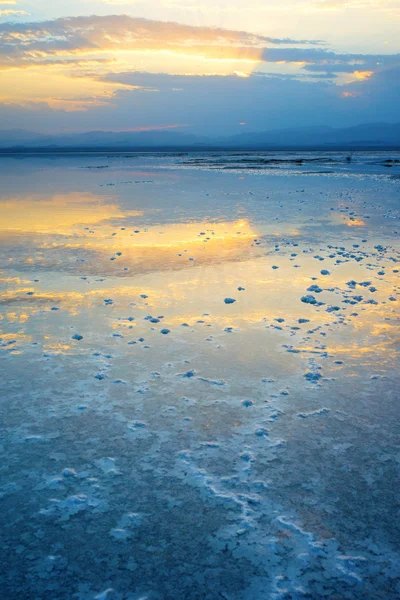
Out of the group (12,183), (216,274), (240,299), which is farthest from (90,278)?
(12,183)

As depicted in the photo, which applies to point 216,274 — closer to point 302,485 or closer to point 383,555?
point 302,485

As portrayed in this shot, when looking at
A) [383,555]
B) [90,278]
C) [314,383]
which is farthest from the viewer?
[90,278]

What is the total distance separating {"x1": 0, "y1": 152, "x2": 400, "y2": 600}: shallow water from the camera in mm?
2668

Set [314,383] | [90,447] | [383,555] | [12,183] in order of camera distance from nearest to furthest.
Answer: [383,555]
[90,447]
[314,383]
[12,183]

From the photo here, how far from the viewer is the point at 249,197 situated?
68.6 ft

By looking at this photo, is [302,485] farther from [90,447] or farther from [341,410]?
[90,447]

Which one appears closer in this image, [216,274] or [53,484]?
[53,484]

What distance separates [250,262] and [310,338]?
3835mm

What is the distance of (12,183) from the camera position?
2909 centimetres

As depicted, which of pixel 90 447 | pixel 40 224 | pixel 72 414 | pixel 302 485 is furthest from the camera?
pixel 40 224

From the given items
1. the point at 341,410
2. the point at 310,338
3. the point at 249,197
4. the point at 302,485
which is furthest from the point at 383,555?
the point at 249,197

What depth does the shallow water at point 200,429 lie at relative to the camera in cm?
267

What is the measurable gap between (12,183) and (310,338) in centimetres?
2732

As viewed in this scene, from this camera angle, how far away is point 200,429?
12.9 feet
